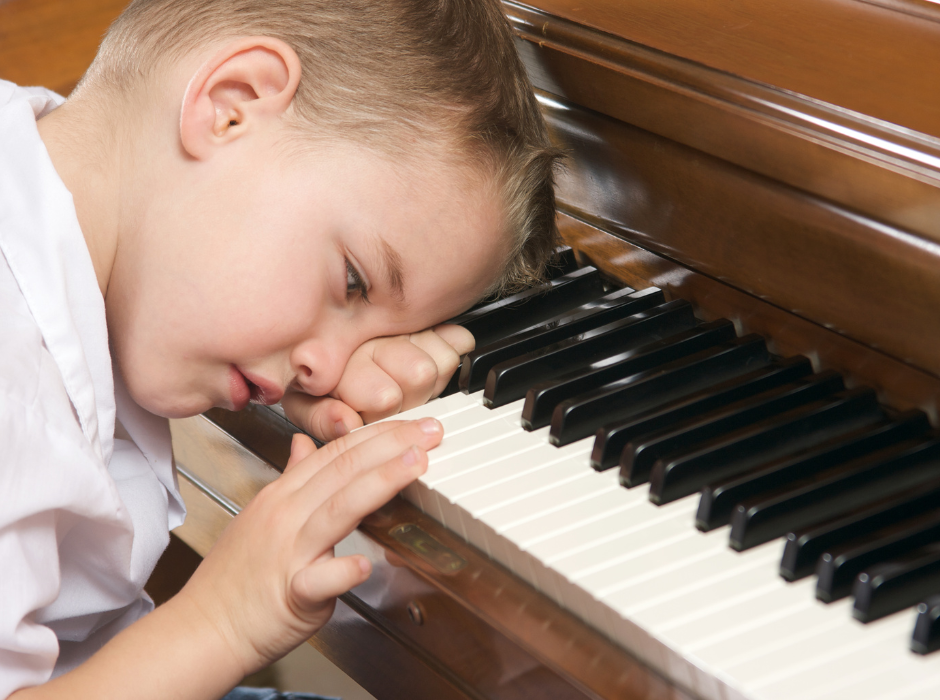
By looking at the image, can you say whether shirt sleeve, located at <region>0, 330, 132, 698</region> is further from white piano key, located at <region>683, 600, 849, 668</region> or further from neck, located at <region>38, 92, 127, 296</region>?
white piano key, located at <region>683, 600, 849, 668</region>

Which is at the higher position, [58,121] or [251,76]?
[251,76]

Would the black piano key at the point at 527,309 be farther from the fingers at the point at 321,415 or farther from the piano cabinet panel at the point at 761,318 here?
the fingers at the point at 321,415

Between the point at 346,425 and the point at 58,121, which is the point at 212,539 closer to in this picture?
the point at 346,425

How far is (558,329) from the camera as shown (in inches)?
43.6

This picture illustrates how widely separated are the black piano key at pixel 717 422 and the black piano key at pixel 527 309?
12.9 inches

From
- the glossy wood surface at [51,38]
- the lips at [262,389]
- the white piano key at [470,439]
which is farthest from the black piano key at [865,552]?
the glossy wood surface at [51,38]

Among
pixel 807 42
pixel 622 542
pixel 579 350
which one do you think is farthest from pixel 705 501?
pixel 807 42

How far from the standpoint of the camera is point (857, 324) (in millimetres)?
934

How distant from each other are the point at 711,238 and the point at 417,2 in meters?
0.49

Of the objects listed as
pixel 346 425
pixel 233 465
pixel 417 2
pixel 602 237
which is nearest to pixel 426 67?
pixel 417 2

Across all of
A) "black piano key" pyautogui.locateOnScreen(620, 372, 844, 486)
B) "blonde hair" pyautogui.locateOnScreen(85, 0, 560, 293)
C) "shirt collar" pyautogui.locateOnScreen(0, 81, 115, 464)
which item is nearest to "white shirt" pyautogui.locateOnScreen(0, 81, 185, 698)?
"shirt collar" pyautogui.locateOnScreen(0, 81, 115, 464)

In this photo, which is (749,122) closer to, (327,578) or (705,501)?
(705,501)

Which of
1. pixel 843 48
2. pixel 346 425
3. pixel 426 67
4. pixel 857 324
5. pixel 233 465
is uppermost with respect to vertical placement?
pixel 843 48

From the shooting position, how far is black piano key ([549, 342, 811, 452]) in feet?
3.05
